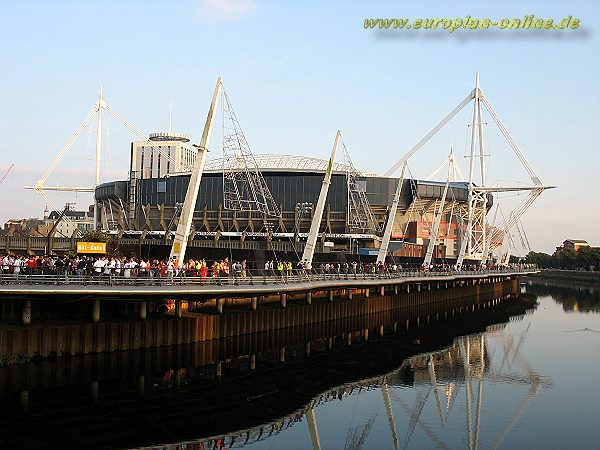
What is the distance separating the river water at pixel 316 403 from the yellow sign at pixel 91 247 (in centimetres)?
1046

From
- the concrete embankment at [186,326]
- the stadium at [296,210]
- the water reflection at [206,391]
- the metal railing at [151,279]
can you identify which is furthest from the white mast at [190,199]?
the stadium at [296,210]

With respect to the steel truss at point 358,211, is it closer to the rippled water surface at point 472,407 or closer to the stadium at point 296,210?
the stadium at point 296,210

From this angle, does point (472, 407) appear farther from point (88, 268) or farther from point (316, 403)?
point (88, 268)

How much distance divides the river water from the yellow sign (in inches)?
412

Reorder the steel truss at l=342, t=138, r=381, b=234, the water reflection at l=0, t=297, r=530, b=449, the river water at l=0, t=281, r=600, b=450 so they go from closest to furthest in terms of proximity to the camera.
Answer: the water reflection at l=0, t=297, r=530, b=449, the river water at l=0, t=281, r=600, b=450, the steel truss at l=342, t=138, r=381, b=234

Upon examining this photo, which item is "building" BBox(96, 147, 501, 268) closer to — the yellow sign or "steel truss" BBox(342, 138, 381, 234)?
"steel truss" BBox(342, 138, 381, 234)

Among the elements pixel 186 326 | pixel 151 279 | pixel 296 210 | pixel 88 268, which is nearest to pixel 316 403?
pixel 151 279

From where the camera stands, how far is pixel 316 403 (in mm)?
37938

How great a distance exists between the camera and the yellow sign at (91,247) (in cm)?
4866

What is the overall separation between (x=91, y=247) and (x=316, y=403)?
22322 millimetres

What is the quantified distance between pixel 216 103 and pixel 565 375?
34478 mm

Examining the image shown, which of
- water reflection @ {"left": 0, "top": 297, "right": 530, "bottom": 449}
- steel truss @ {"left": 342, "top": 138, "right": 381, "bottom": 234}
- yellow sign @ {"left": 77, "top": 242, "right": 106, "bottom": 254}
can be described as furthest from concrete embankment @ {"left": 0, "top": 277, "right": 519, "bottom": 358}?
Result: steel truss @ {"left": 342, "top": 138, "right": 381, "bottom": 234}

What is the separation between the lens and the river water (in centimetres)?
3058

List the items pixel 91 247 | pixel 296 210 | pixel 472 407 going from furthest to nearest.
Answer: pixel 296 210, pixel 91 247, pixel 472 407
